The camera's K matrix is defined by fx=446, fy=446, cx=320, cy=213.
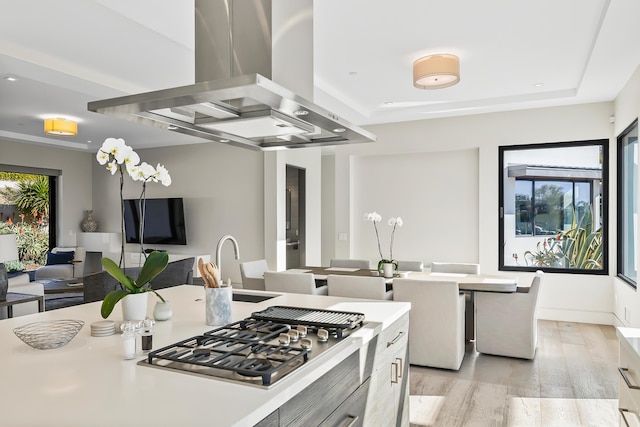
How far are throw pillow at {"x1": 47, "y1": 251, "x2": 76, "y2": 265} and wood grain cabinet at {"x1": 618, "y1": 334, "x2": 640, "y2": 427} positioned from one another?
8.25m

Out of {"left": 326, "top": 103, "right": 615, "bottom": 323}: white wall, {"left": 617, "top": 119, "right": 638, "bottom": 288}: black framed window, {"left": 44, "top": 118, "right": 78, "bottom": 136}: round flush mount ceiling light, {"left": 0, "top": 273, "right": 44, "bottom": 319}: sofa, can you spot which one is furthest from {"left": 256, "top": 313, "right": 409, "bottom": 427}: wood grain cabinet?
{"left": 44, "top": 118, "right": 78, "bottom": 136}: round flush mount ceiling light

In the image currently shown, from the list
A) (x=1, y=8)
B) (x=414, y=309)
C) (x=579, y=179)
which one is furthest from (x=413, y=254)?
(x=1, y=8)

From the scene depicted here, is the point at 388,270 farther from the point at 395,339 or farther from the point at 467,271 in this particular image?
the point at 395,339

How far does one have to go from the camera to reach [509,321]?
12.7 feet

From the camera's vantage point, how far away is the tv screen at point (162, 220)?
7.73 m

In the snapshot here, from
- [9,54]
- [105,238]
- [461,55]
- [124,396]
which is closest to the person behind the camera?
[124,396]

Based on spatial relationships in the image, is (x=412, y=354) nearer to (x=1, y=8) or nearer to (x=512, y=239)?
(x=512, y=239)

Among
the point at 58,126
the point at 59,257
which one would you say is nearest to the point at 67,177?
the point at 59,257

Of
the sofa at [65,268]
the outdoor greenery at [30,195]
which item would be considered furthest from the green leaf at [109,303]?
the outdoor greenery at [30,195]

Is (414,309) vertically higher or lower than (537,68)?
lower

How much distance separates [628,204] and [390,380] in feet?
13.7

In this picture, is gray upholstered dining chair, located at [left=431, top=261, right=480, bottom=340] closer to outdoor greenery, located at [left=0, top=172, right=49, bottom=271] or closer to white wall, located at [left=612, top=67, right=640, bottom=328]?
white wall, located at [left=612, top=67, right=640, bottom=328]

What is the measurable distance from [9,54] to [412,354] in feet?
13.1

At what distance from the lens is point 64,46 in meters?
3.50
